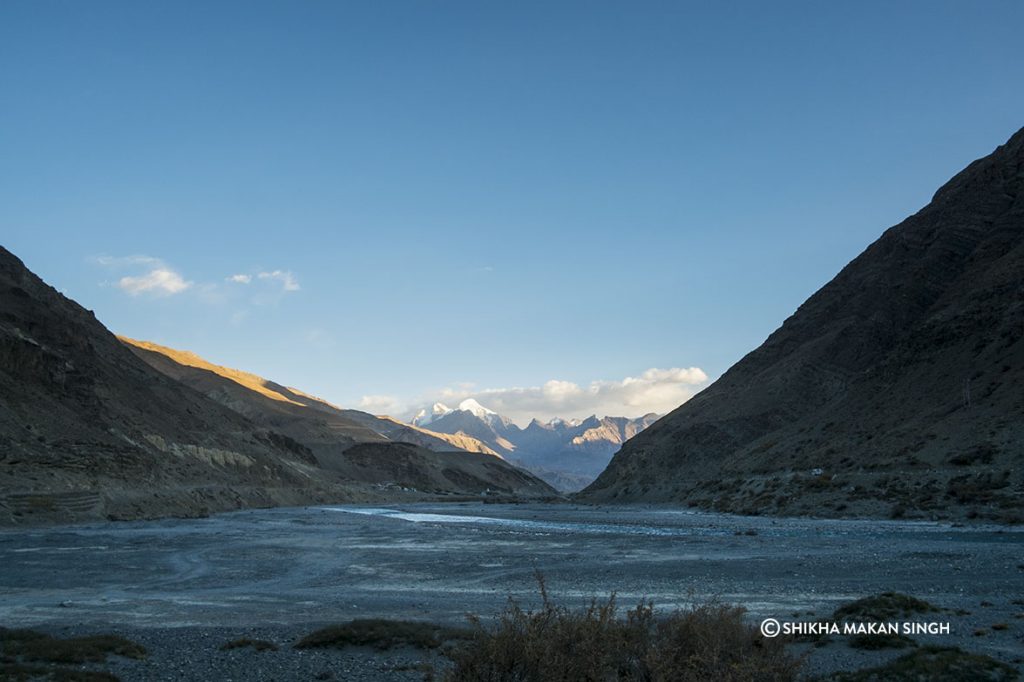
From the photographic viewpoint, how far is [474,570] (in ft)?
94.0

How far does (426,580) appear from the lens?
2616 centimetres

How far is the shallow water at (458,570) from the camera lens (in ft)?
64.9

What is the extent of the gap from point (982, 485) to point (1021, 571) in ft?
86.9

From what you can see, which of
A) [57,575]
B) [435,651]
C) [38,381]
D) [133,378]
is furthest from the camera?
[133,378]

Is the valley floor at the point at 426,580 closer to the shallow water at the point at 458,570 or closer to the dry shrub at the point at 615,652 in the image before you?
the shallow water at the point at 458,570

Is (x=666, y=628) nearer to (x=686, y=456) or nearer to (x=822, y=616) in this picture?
(x=822, y=616)

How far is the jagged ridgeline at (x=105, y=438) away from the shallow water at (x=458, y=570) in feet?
45.1

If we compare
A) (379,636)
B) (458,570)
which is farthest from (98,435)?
(379,636)

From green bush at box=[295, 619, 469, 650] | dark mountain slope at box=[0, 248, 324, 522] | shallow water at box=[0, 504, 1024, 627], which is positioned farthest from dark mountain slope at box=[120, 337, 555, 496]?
green bush at box=[295, 619, 469, 650]

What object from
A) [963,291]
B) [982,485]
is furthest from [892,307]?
[982,485]

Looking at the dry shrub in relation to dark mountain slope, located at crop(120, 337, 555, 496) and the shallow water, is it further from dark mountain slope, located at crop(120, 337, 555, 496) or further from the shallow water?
dark mountain slope, located at crop(120, 337, 555, 496)

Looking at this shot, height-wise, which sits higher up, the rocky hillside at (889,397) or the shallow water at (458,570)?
the rocky hillside at (889,397)

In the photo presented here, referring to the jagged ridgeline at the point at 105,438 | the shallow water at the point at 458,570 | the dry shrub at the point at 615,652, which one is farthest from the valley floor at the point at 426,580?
the jagged ridgeline at the point at 105,438

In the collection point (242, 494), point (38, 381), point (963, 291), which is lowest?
point (242, 494)
